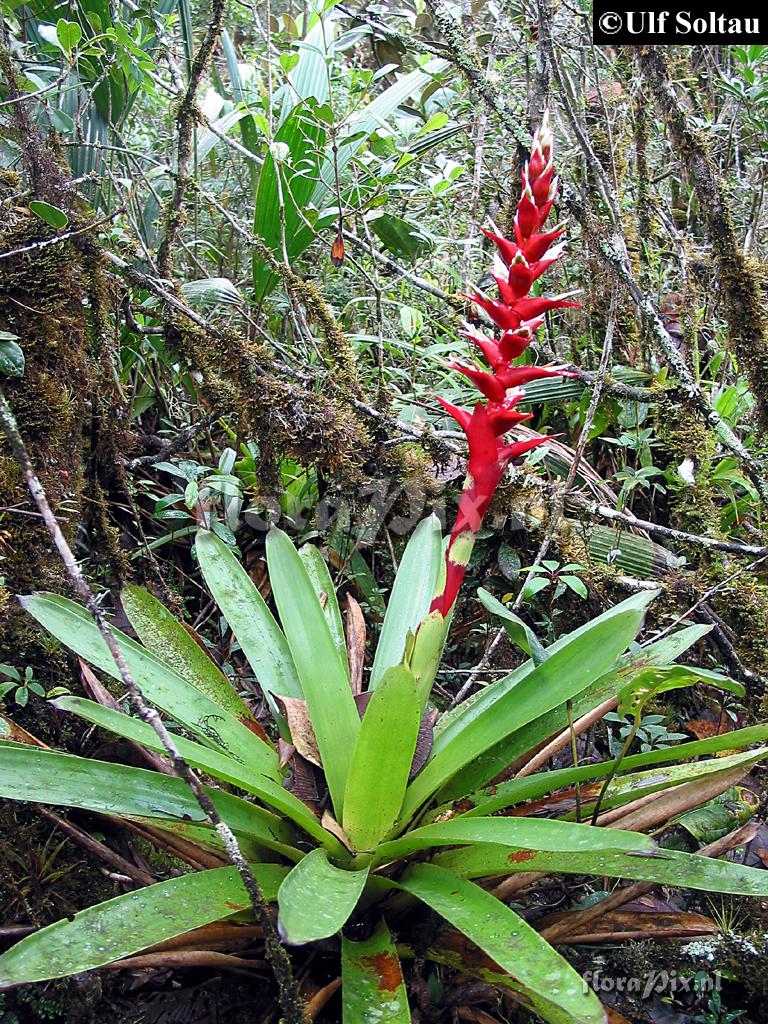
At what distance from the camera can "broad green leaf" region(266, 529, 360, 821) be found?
58.9 inches

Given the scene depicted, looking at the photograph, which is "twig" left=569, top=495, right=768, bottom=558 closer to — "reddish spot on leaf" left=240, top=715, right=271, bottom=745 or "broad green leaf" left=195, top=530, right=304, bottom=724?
"broad green leaf" left=195, top=530, right=304, bottom=724

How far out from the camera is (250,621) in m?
1.76

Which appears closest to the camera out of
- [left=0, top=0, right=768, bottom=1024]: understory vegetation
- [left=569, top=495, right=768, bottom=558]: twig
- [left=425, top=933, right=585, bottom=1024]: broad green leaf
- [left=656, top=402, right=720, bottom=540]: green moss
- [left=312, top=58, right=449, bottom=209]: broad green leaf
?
[left=425, top=933, right=585, bottom=1024]: broad green leaf

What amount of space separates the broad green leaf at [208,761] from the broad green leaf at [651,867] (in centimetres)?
31

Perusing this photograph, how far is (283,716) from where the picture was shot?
1.67 meters

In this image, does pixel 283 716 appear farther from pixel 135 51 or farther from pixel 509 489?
pixel 135 51

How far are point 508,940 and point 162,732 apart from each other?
605 millimetres

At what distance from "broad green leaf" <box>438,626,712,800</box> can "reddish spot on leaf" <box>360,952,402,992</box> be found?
1.21ft

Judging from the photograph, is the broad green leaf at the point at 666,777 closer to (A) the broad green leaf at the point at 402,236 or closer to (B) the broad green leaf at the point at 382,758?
(B) the broad green leaf at the point at 382,758

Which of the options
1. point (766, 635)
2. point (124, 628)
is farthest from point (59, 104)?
point (766, 635)

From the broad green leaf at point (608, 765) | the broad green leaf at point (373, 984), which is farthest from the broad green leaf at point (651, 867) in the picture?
the broad green leaf at point (373, 984)

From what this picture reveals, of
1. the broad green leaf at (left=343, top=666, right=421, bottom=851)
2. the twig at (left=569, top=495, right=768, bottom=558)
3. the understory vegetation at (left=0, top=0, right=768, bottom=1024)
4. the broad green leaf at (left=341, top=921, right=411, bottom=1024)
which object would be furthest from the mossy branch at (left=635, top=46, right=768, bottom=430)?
the broad green leaf at (left=341, top=921, right=411, bottom=1024)

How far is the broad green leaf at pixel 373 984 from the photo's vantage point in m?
1.12

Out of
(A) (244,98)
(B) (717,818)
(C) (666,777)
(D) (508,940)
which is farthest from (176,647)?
(A) (244,98)
